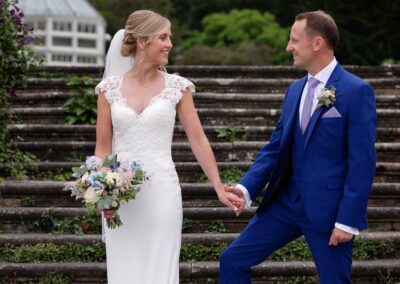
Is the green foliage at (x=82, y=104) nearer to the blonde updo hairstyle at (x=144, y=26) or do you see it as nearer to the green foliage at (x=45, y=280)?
the green foliage at (x=45, y=280)

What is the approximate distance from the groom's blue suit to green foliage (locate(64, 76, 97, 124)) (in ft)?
14.8

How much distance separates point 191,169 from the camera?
290 inches

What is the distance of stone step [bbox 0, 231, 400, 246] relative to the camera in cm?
608

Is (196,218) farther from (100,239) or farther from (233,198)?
(233,198)

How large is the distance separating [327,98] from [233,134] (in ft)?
13.8

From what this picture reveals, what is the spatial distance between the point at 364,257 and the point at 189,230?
1.45m

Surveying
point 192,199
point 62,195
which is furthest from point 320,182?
point 62,195

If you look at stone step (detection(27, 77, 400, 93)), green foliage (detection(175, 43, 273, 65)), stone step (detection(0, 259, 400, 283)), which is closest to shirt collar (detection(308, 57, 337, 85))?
stone step (detection(0, 259, 400, 283))

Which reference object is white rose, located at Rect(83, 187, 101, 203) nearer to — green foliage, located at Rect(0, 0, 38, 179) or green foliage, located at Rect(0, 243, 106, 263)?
green foliage, located at Rect(0, 243, 106, 263)

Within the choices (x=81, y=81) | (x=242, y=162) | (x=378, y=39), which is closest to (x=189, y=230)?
(x=242, y=162)

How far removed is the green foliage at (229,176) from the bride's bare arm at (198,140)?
8.84 feet

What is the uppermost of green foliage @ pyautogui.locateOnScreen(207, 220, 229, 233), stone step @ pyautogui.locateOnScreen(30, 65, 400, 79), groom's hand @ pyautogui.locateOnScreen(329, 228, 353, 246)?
stone step @ pyautogui.locateOnScreen(30, 65, 400, 79)

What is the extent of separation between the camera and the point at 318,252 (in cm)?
412

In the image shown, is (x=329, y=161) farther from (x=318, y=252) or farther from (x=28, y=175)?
(x=28, y=175)
